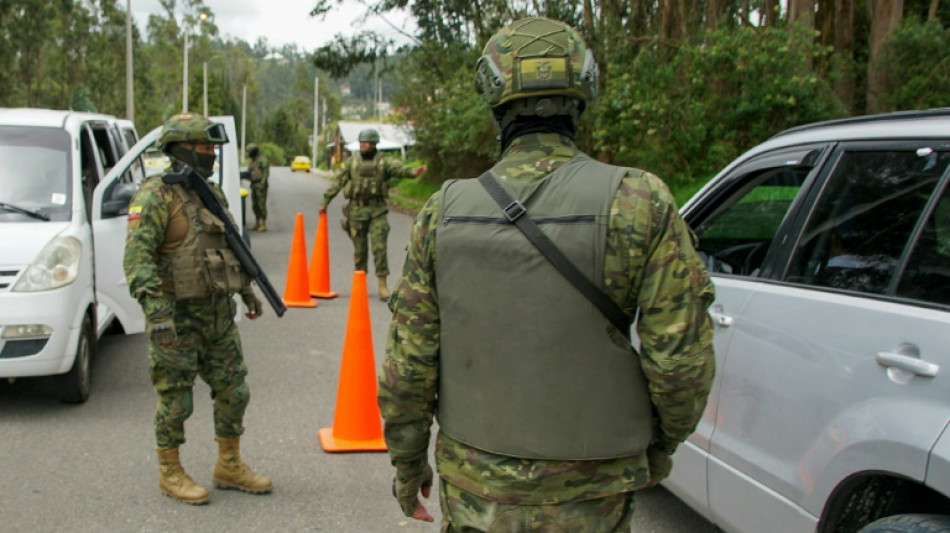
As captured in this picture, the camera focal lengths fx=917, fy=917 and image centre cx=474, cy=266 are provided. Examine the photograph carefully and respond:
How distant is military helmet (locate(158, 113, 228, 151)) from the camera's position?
4.62 metres

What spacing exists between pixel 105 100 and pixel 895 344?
43.8 meters

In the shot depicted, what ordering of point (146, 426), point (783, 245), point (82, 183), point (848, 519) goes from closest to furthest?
1. point (848, 519)
2. point (783, 245)
3. point (146, 426)
4. point (82, 183)

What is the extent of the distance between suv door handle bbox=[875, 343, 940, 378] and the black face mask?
11.0 feet

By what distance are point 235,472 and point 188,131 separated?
5.84 feet

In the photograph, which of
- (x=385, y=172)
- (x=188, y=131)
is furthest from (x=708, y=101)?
(x=188, y=131)

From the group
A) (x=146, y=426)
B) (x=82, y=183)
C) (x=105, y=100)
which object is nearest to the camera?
(x=146, y=426)

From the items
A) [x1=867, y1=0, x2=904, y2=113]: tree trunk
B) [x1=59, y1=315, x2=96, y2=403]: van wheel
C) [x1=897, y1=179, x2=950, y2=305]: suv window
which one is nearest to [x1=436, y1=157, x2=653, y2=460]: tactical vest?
[x1=897, y1=179, x2=950, y2=305]: suv window

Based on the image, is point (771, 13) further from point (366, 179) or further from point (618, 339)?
point (618, 339)

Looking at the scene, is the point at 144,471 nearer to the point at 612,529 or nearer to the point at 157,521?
the point at 157,521

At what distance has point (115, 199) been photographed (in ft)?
20.9

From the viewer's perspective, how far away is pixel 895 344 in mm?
2668

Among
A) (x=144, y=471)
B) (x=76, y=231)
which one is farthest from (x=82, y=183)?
(x=144, y=471)

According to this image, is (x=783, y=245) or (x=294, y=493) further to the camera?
(x=294, y=493)

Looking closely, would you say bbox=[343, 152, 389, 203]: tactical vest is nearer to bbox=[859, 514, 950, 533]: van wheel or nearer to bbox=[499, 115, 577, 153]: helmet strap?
bbox=[499, 115, 577, 153]: helmet strap
